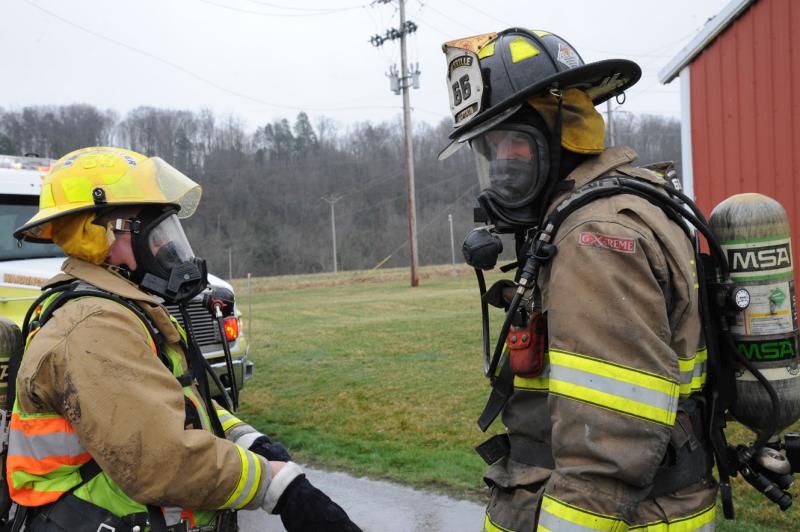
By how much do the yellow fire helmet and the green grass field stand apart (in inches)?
124

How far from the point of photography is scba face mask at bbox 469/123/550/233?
207 centimetres

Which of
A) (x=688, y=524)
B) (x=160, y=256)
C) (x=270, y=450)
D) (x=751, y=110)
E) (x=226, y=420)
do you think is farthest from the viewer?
(x=751, y=110)

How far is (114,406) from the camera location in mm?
1905

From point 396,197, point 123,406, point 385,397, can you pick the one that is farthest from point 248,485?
point 396,197

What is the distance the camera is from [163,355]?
7.36ft

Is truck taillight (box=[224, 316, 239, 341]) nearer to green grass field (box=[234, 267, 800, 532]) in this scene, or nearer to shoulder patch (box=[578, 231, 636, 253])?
green grass field (box=[234, 267, 800, 532])

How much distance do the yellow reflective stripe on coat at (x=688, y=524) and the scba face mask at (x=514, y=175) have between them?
0.97 metres

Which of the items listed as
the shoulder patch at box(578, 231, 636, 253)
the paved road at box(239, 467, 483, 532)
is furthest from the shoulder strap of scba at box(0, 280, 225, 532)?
the paved road at box(239, 467, 483, 532)

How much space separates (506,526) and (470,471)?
123 inches

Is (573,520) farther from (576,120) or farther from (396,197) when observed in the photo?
(396,197)

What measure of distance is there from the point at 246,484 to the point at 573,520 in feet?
3.60

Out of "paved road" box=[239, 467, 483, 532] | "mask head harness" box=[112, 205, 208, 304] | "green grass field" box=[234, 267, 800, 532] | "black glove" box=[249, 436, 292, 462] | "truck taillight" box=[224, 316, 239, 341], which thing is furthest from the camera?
"truck taillight" box=[224, 316, 239, 341]

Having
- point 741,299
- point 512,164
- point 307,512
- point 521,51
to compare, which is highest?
point 521,51

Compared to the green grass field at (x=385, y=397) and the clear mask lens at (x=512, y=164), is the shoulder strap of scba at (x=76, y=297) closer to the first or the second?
the clear mask lens at (x=512, y=164)
